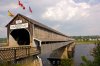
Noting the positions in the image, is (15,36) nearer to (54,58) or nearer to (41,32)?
(41,32)

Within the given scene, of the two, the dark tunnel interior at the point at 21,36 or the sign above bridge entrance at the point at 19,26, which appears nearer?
the sign above bridge entrance at the point at 19,26

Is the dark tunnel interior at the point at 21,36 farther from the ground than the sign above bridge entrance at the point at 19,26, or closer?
closer

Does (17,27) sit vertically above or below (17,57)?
above

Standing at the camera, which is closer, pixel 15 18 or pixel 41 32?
pixel 15 18

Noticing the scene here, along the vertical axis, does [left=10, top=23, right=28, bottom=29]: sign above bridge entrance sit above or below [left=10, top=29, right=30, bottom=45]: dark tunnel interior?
above

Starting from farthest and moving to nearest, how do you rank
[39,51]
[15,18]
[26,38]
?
1. [26,38]
2. [15,18]
3. [39,51]

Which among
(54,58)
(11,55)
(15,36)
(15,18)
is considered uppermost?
(15,18)

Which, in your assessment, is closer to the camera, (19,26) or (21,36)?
(19,26)

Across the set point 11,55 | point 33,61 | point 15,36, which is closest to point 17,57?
point 11,55

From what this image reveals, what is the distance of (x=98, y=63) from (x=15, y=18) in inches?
833

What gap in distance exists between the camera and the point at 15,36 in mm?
32188

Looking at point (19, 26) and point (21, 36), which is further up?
point (19, 26)

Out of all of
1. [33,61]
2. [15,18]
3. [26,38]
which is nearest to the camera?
[33,61]

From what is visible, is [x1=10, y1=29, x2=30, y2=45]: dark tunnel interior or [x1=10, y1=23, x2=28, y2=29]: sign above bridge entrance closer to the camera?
[x1=10, y1=23, x2=28, y2=29]: sign above bridge entrance
